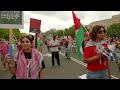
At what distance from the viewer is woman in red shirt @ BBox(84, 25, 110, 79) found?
4621mm

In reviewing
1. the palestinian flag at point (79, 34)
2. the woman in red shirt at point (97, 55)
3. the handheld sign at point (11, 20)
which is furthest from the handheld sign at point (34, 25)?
the woman in red shirt at point (97, 55)

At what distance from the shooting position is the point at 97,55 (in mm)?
4578

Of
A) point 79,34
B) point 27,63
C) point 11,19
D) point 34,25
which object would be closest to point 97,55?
point 27,63

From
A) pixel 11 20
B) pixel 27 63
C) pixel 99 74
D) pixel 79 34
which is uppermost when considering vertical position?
pixel 11 20

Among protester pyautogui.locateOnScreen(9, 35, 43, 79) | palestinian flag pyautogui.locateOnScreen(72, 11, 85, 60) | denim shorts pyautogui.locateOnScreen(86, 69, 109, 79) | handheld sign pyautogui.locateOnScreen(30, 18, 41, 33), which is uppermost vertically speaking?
handheld sign pyautogui.locateOnScreen(30, 18, 41, 33)

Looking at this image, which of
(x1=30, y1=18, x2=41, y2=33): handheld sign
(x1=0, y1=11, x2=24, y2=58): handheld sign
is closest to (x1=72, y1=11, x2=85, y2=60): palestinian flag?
(x1=0, y1=11, x2=24, y2=58): handheld sign

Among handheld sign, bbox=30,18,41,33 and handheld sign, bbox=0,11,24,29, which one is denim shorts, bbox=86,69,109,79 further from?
handheld sign, bbox=30,18,41,33

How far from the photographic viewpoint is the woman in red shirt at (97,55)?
15.2 ft

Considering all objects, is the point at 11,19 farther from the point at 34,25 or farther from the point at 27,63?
the point at 27,63

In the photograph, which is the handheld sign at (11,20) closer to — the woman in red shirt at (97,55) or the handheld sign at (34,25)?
the handheld sign at (34,25)

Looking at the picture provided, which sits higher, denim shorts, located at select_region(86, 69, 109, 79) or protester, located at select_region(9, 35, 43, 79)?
protester, located at select_region(9, 35, 43, 79)
